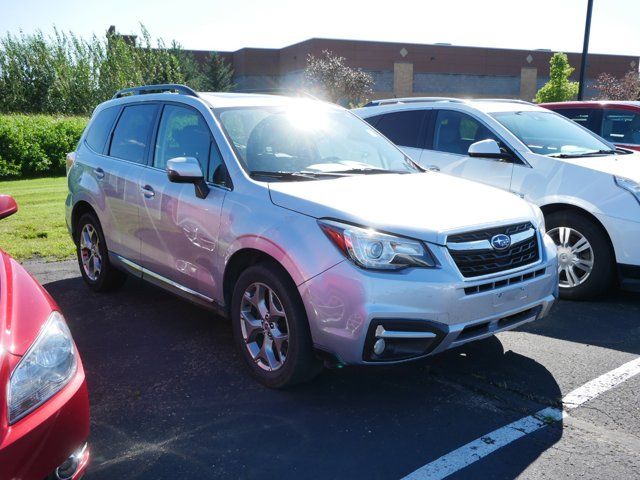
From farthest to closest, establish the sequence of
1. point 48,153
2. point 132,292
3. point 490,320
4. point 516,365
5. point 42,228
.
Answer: point 48,153 → point 42,228 → point 132,292 → point 516,365 → point 490,320

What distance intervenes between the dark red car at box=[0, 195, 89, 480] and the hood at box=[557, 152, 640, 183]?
4907 mm

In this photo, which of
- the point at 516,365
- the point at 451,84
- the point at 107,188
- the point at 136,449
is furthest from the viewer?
the point at 451,84

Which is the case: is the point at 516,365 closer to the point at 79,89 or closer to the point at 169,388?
the point at 169,388

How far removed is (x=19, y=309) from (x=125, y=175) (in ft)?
9.26

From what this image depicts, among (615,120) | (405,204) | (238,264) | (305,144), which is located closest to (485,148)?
(305,144)

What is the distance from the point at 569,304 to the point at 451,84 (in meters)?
52.0

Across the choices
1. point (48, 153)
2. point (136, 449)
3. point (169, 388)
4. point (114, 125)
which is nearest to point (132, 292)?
point (114, 125)

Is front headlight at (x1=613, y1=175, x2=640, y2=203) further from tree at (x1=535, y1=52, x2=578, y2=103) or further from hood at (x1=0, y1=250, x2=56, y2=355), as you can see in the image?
tree at (x1=535, y1=52, x2=578, y2=103)

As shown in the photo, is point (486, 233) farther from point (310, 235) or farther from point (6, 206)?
point (6, 206)

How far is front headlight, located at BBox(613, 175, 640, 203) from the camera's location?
5.34 meters

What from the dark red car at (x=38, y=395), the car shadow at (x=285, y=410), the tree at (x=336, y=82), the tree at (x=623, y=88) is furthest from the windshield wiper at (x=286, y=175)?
the tree at (x=336, y=82)

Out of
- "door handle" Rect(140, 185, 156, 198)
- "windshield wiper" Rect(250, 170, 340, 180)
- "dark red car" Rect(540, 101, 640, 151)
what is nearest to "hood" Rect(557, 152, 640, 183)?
"dark red car" Rect(540, 101, 640, 151)

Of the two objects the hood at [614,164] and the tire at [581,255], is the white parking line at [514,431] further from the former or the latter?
the hood at [614,164]

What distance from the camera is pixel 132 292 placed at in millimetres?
6121
